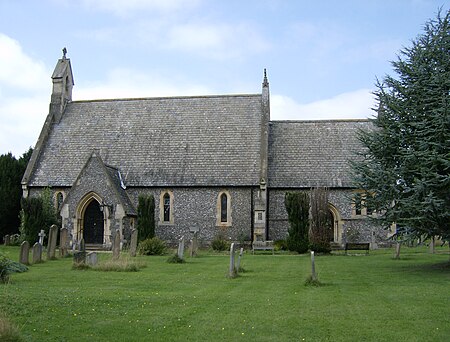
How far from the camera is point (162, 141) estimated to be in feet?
115

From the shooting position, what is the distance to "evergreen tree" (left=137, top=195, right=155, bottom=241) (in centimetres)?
3048

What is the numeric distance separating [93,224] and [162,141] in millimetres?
6730

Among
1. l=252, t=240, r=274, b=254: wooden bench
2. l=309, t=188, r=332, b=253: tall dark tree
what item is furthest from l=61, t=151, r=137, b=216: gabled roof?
l=309, t=188, r=332, b=253: tall dark tree

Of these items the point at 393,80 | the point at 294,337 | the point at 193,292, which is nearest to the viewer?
the point at 294,337

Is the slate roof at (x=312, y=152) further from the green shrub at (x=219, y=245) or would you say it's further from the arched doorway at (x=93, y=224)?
the arched doorway at (x=93, y=224)

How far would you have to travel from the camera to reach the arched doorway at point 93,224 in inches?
1264

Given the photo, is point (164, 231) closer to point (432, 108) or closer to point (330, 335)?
point (432, 108)

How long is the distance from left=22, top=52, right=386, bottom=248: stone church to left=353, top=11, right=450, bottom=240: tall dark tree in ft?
36.7

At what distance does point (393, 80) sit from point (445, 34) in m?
2.31

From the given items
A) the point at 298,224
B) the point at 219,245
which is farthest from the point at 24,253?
the point at 298,224

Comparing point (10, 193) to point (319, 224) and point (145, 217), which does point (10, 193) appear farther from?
point (319, 224)

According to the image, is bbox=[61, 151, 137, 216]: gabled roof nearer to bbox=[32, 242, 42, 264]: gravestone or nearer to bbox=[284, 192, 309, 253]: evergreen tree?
bbox=[32, 242, 42, 264]: gravestone

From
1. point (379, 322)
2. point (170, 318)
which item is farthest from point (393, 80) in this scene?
point (170, 318)

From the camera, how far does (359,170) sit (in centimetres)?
2048
